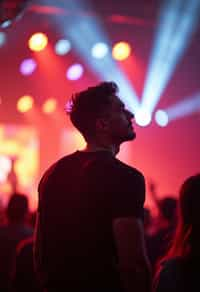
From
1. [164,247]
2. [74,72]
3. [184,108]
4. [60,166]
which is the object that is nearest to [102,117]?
[60,166]

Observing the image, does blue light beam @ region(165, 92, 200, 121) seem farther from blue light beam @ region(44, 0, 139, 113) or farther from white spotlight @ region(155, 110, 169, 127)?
blue light beam @ region(44, 0, 139, 113)

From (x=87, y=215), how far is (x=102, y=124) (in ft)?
1.41

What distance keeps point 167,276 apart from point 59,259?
476mm

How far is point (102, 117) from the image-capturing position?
8.88 feet

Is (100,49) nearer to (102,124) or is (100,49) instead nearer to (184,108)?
(184,108)

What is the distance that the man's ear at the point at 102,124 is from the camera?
8.83 feet

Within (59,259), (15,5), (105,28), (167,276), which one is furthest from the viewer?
(105,28)

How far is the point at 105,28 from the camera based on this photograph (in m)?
10.6

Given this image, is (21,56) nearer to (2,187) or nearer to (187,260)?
(2,187)

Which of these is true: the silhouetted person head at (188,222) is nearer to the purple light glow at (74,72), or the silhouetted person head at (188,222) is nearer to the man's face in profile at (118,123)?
the man's face in profile at (118,123)

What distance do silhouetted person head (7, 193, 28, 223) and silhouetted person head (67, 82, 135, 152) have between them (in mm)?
1742

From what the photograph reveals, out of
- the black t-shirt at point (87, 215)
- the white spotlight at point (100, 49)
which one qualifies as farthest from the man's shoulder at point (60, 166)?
the white spotlight at point (100, 49)

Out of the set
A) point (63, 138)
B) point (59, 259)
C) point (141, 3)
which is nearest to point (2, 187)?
point (63, 138)

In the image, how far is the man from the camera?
240 centimetres
